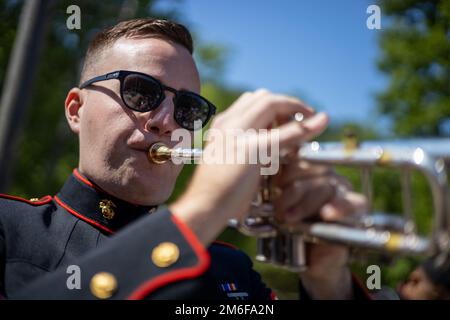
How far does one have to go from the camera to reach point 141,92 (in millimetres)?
2025

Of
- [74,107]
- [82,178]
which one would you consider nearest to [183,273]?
[82,178]

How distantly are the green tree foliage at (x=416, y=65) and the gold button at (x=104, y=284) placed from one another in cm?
1568

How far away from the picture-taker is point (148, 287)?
4.12ft

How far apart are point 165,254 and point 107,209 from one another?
2.79ft

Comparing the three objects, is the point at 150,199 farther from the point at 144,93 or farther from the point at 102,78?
the point at 102,78

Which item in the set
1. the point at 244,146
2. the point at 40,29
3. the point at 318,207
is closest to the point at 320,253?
the point at 318,207

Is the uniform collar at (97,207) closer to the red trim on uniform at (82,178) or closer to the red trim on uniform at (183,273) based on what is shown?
the red trim on uniform at (82,178)

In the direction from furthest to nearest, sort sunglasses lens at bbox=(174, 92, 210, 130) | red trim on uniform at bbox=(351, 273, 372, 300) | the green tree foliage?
the green tree foliage, sunglasses lens at bbox=(174, 92, 210, 130), red trim on uniform at bbox=(351, 273, 372, 300)

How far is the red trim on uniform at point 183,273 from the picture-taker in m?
1.25

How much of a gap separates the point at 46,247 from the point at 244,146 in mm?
935

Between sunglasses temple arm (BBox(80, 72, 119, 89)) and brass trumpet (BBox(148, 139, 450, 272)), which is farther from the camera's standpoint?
sunglasses temple arm (BBox(80, 72, 119, 89))

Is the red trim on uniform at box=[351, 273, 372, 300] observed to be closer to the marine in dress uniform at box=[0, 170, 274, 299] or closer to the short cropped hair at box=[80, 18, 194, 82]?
the marine in dress uniform at box=[0, 170, 274, 299]

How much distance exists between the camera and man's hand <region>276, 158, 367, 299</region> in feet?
4.58

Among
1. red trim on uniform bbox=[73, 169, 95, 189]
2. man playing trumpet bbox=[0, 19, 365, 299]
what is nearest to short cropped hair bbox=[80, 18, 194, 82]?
man playing trumpet bbox=[0, 19, 365, 299]
